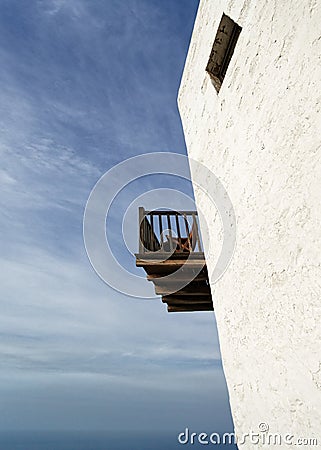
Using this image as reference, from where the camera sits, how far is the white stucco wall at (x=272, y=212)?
1.69 m

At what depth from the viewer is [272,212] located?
2.07 metres

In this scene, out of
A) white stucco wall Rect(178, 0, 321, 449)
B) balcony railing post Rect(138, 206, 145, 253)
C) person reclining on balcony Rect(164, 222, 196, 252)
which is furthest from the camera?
person reclining on balcony Rect(164, 222, 196, 252)

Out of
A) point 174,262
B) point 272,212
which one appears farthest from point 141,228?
point 272,212

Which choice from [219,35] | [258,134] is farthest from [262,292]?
[219,35]

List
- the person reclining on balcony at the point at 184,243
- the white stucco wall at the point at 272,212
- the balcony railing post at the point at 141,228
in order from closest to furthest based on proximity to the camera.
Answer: the white stucco wall at the point at 272,212 < the balcony railing post at the point at 141,228 < the person reclining on balcony at the point at 184,243

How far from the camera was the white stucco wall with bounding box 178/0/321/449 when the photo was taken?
5.56ft

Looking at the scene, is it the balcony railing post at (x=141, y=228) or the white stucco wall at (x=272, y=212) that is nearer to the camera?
the white stucco wall at (x=272, y=212)

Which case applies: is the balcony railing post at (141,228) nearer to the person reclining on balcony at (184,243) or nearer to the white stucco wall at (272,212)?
the person reclining on balcony at (184,243)

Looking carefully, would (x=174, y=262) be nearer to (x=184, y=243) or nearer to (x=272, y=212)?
(x=184, y=243)

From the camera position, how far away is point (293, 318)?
1.84 meters

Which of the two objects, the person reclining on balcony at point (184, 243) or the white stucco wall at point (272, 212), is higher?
the person reclining on balcony at point (184, 243)

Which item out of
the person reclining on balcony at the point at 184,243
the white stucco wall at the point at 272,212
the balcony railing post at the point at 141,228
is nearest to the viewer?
the white stucco wall at the point at 272,212

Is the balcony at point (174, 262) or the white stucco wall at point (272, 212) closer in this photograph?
the white stucco wall at point (272, 212)

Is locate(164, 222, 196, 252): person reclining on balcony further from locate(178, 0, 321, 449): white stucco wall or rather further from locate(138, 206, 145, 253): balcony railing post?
locate(178, 0, 321, 449): white stucco wall
